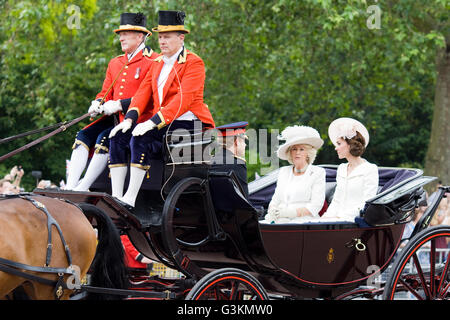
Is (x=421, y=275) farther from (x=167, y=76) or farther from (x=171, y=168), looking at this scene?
(x=167, y=76)

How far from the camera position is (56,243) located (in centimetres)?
415

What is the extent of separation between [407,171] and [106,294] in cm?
266

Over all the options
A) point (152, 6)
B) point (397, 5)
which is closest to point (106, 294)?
point (152, 6)

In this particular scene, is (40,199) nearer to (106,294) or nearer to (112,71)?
(106,294)

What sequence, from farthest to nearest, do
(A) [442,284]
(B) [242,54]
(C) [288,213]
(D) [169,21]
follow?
1. (B) [242,54]
2. (C) [288,213]
3. (A) [442,284]
4. (D) [169,21]

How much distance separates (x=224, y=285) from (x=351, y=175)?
4.77ft

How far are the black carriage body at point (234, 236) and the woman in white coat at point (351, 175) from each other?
222 millimetres

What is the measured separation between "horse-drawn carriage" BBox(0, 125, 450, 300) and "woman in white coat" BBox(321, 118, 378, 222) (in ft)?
0.67

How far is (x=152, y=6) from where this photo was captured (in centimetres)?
1139

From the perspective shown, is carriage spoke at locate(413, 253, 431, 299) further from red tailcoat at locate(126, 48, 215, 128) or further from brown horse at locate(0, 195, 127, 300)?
brown horse at locate(0, 195, 127, 300)

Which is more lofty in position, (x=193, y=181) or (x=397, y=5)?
(x=397, y=5)

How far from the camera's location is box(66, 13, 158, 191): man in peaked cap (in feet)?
16.8

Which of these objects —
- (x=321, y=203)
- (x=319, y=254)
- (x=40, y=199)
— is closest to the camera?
(x=40, y=199)

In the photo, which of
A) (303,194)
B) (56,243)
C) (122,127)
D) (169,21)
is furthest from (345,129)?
(56,243)
